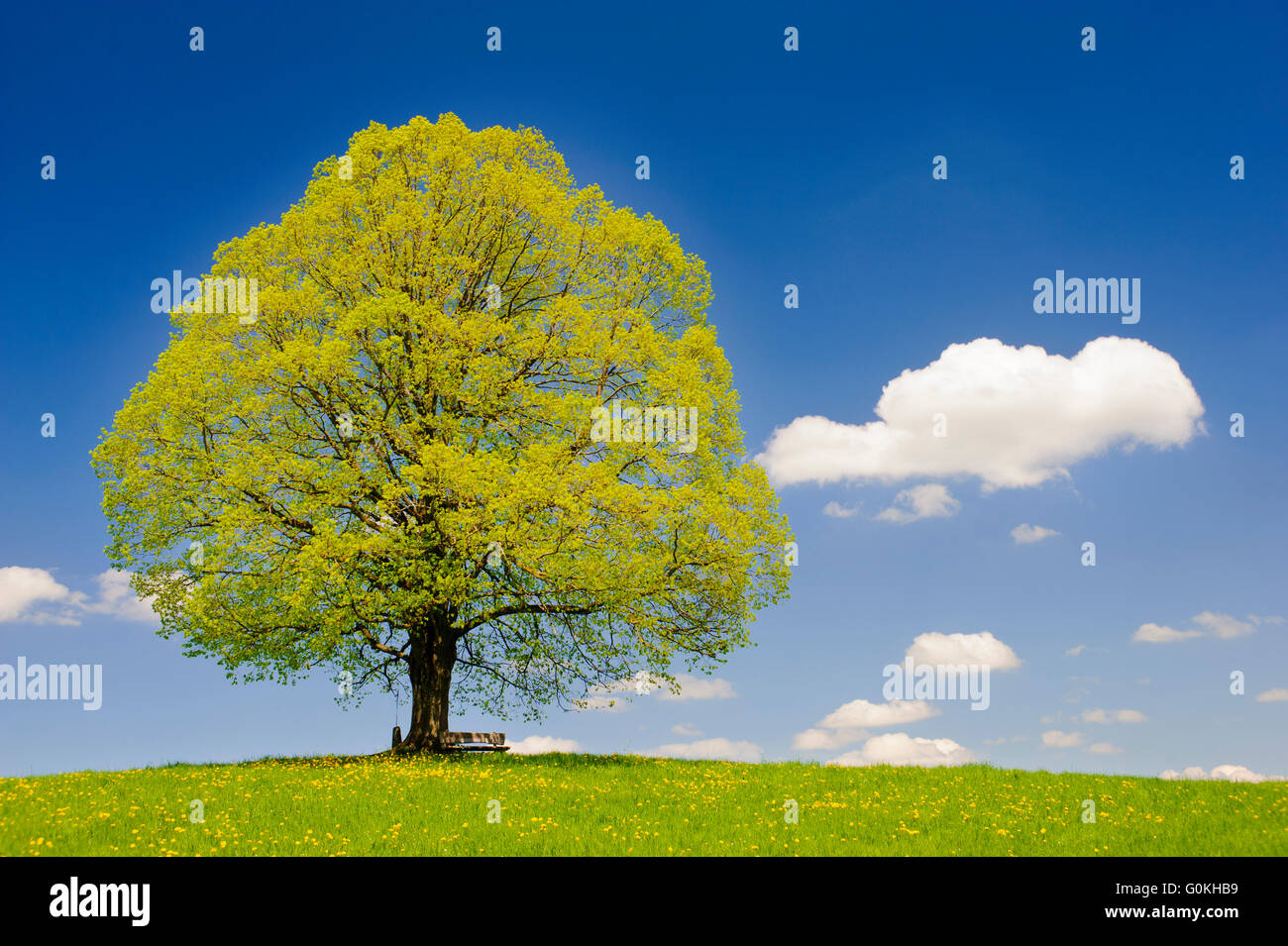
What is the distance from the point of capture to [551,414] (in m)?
23.6

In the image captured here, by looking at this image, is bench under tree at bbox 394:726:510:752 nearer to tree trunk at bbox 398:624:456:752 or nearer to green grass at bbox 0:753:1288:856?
tree trunk at bbox 398:624:456:752

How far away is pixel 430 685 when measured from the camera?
980 inches

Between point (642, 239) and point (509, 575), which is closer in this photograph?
point (509, 575)

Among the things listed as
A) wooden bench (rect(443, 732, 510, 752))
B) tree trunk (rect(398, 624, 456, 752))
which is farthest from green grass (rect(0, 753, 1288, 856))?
wooden bench (rect(443, 732, 510, 752))

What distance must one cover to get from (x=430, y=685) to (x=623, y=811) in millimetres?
10188

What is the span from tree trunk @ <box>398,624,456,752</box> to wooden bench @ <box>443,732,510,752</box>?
0.30m

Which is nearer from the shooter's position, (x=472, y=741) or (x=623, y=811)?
(x=623, y=811)

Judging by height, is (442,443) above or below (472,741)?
above

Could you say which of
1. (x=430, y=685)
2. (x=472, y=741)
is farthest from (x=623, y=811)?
(x=430, y=685)

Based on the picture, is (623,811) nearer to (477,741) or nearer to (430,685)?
(477,741)
